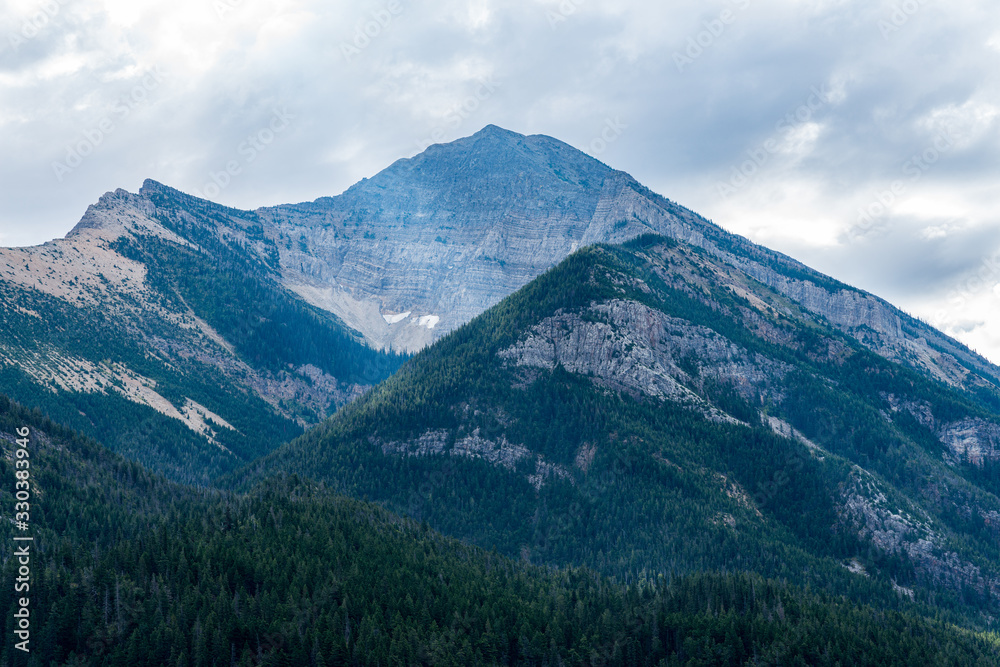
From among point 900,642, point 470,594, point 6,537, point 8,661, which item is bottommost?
point 8,661

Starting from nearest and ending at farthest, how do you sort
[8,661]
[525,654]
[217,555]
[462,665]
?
[8,661] → [462,665] → [525,654] → [217,555]

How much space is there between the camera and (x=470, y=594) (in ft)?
621

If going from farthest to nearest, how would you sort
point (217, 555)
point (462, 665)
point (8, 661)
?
point (217, 555), point (462, 665), point (8, 661)

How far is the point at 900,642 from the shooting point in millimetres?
186625

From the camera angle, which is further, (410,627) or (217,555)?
(217,555)

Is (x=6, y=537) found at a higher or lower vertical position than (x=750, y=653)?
lower

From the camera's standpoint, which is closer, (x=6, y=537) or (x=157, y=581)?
(x=157, y=581)

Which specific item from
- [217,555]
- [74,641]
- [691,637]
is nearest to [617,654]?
[691,637]

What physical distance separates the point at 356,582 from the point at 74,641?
172ft

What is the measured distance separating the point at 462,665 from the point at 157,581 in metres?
58.3

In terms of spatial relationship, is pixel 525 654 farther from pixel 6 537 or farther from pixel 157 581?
pixel 6 537

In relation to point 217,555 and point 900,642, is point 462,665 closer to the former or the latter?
point 217,555

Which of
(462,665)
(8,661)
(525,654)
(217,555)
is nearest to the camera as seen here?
(8,661)

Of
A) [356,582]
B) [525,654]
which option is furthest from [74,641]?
[525,654]
